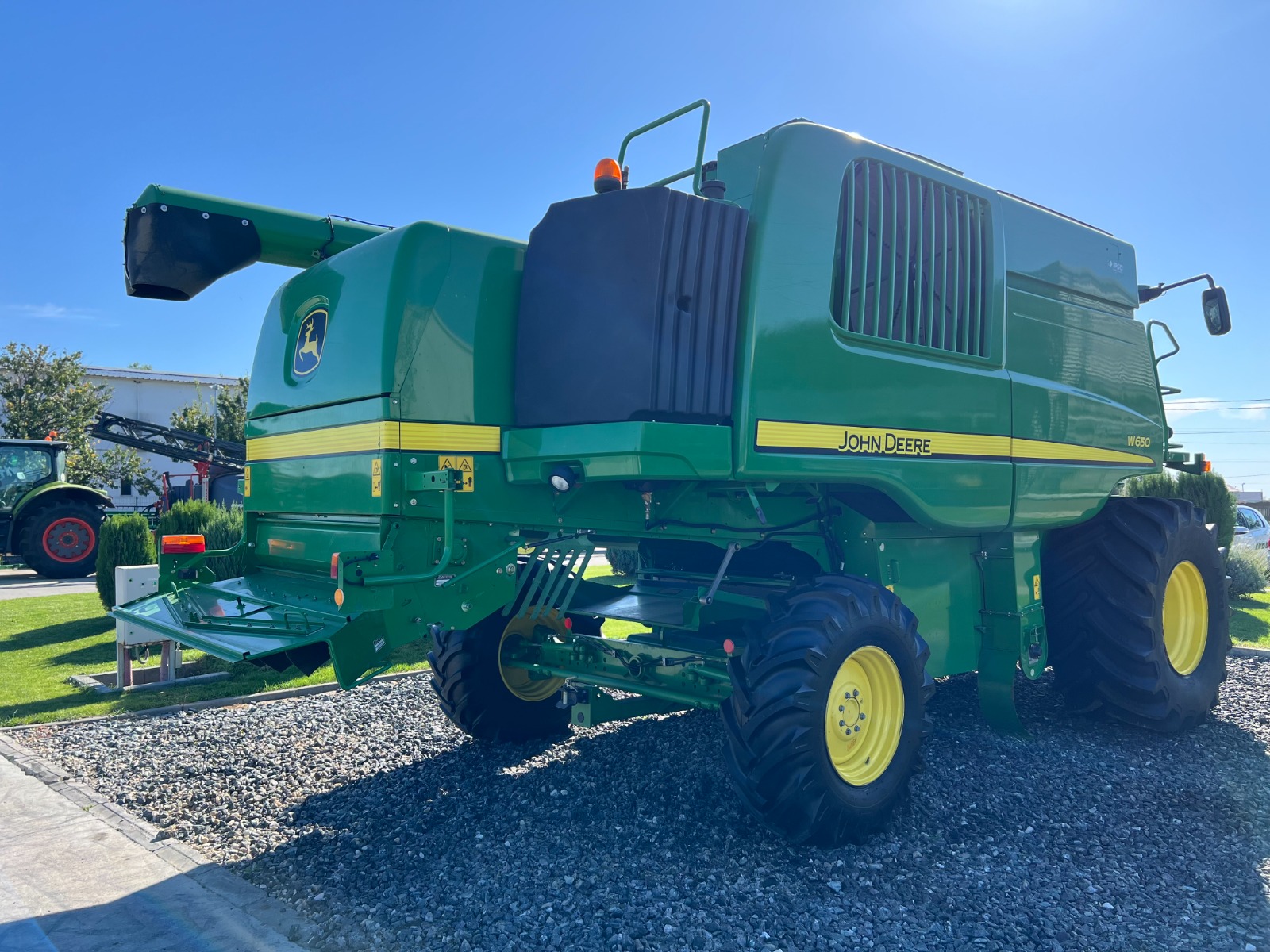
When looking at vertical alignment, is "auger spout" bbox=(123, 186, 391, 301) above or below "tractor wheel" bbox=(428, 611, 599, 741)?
above

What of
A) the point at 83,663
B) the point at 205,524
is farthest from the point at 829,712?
the point at 205,524

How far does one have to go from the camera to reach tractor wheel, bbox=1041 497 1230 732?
233 inches

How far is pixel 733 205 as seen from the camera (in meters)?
4.19

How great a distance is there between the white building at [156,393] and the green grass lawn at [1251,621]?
36.9m

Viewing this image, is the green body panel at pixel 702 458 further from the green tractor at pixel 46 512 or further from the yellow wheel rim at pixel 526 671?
the green tractor at pixel 46 512

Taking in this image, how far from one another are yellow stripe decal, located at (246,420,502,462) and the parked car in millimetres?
14924

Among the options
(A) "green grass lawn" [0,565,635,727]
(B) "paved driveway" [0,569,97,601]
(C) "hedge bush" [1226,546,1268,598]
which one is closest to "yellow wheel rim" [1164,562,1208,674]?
(A) "green grass lawn" [0,565,635,727]

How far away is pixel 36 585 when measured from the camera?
616 inches

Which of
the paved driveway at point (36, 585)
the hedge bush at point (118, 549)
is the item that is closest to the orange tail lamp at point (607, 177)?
the hedge bush at point (118, 549)

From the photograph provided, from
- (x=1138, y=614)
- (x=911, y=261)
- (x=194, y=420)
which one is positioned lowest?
(x=1138, y=614)

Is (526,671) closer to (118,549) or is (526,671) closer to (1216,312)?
(1216,312)

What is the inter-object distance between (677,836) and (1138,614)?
3467 millimetres

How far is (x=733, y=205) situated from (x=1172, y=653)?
15.4ft

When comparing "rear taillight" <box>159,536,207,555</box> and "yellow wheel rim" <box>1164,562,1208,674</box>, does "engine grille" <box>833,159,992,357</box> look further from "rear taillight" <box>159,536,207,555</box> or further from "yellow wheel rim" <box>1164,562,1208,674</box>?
"rear taillight" <box>159,536,207,555</box>
